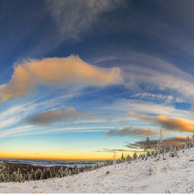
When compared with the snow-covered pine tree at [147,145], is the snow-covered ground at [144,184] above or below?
above

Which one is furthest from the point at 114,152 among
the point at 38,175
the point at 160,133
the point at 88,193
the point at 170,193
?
the point at 38,175

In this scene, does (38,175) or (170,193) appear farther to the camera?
(38,175)

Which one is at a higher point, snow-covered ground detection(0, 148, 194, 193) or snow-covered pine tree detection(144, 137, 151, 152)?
snow-covered ground detection(0, 148, 194, 193)

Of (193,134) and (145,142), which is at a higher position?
(193,134)

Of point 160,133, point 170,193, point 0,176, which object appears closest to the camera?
point 170,193

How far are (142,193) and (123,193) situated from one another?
259 cm

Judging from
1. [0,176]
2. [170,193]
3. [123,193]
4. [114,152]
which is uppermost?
[170,193]

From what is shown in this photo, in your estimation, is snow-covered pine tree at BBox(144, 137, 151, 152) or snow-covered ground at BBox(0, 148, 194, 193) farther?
snow-covered pine tree at BBox(144, 137, 151, 152)

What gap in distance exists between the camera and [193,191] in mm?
12867

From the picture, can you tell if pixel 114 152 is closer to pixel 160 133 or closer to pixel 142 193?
pixel 160 133

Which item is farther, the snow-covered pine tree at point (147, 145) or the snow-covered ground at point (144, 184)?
the snow-covered pine tree at point (147, 145)

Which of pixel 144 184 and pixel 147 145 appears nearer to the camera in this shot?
pixel 144 184

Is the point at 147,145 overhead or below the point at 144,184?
below

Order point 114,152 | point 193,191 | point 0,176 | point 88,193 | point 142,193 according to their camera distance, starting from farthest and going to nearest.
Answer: point 0,176 < point 114,152 < point 88,193 < point 142,193 < point 193,191
